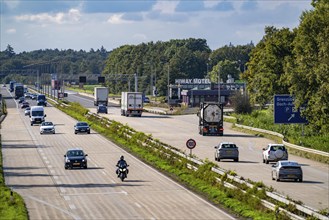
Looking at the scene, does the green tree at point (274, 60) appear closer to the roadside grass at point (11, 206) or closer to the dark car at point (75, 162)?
the dark car at point (75, 162)

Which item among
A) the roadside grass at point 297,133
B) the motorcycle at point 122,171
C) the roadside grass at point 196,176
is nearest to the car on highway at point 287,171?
the roadside grass at point 196,176

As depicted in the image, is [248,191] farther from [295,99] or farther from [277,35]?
[277,35]

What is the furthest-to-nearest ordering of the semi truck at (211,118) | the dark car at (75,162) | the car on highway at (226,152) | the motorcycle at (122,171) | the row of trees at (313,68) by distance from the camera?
the semi truck at (211,118), the row of trees at (313,68), the car on highway at (226,152), the dark car at (75,162), the motorcycle at (122,171)

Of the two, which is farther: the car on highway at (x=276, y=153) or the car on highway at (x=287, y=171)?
the car on highway at (x=276, y=153)

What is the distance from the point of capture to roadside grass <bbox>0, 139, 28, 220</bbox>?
117 feet

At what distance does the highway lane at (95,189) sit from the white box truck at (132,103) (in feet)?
160

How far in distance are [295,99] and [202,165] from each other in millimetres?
27624

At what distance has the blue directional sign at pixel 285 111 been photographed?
250 ft

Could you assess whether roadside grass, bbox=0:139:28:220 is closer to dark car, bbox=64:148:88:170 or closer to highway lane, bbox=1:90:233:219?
highway lane, bbox=1:90:233:219

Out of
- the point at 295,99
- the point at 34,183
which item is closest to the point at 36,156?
the point at 34,183

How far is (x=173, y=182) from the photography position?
163 feet

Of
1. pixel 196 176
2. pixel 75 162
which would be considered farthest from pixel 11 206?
pixel 75 162

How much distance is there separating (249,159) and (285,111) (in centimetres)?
1244

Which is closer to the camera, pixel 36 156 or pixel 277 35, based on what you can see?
pixel 36 156
